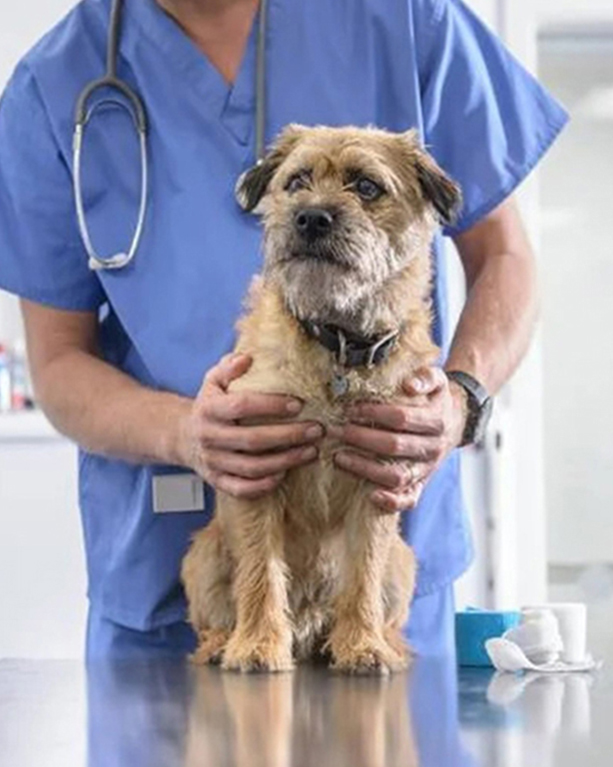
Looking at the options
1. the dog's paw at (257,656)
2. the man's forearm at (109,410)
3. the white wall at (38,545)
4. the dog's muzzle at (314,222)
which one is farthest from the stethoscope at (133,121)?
the white wall at (38,545)

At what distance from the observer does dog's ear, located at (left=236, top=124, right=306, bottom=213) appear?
1498mm

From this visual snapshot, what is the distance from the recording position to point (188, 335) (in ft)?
5.24

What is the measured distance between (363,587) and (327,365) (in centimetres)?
21

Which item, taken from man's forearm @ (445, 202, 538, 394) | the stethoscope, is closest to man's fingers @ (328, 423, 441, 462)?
man's forearm @ (445, 202, 538, 394)

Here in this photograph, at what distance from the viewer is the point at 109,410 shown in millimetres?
1591

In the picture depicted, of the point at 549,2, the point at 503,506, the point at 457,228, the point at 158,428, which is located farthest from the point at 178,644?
the point at 549,2

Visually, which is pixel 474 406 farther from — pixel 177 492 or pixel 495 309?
pixel 177 492

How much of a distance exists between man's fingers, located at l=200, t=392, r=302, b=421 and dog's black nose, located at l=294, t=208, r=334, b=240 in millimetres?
147

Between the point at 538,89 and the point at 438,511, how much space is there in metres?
0.49

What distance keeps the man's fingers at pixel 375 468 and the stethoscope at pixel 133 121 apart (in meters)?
0.35

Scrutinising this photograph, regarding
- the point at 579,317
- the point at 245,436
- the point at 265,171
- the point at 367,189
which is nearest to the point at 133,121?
the point at 265,171

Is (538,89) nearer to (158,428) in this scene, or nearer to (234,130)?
(234,130)

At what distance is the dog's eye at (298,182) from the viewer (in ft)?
4.78

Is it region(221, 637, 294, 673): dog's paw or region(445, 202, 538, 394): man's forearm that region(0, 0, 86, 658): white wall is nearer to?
region(445, 202, 538, 394): man's forearm
